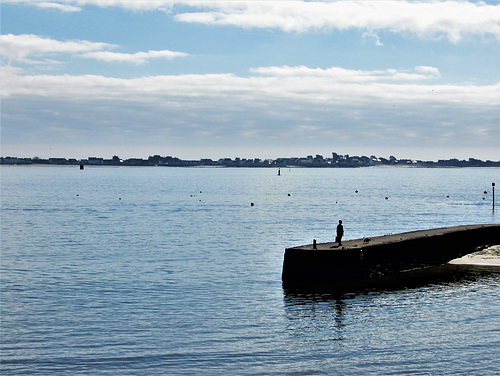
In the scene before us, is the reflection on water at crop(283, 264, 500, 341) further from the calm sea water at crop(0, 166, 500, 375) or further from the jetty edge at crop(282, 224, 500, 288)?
the jetty edge at crop(282, 224, 500, 288)

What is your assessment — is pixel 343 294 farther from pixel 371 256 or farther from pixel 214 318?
pixel 214 318

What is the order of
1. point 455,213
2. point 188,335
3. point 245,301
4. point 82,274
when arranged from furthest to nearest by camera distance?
point 455,213
point 82,274
point 245,301
point 188,335

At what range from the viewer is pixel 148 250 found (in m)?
58.3

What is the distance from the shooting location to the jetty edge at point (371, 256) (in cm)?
3956

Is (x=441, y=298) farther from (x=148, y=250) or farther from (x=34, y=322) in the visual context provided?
(x=148, y=250)

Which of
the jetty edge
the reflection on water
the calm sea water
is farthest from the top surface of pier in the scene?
the calm sea water

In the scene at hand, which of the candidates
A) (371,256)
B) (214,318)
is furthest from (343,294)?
(214,318)

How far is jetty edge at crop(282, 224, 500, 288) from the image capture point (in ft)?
130

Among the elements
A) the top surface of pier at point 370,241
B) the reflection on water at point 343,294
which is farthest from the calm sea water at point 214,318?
the top surface of pier at point 370,241

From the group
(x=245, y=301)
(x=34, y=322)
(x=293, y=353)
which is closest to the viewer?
(x=293, y=353)

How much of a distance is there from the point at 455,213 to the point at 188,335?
8103 centimetres

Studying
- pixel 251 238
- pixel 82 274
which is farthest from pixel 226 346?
pixel 251 238

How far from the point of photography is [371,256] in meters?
42.3

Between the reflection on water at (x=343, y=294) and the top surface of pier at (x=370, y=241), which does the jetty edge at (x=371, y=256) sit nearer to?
the top surface of pier at (x=370, y=241)
